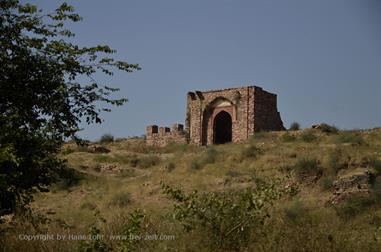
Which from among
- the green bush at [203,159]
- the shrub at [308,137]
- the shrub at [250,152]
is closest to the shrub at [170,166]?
the green bush at [203,159]

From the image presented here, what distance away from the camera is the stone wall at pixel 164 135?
32459mm

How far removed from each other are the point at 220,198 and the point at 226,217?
0.38 metres

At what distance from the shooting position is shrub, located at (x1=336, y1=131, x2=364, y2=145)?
24531 millimetres

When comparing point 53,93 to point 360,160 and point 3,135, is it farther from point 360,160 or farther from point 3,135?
point 360,160

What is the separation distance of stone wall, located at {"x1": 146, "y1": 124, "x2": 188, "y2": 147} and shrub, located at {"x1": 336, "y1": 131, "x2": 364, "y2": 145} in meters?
9.91

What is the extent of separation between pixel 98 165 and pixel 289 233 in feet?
70.3

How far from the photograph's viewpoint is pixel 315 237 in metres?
6.85

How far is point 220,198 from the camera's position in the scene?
7449 millimetres

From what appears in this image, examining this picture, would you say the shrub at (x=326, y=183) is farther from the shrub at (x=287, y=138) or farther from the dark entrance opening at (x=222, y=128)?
the dark entrance opening at (x=222, y=128)

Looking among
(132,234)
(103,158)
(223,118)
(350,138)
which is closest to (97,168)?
(103,158)

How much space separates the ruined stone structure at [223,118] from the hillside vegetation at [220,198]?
125 centimetres

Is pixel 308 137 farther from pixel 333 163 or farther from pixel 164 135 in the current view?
pixel 164 135

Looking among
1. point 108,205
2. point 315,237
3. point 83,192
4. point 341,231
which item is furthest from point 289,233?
point 83,192

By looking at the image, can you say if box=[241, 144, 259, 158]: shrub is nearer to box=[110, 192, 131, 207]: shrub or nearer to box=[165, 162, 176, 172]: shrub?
box=[165, 162, 176, 172]: shrub
